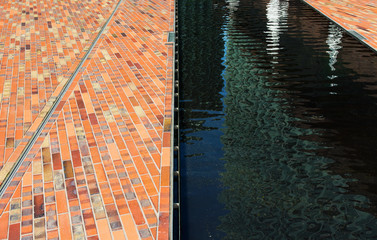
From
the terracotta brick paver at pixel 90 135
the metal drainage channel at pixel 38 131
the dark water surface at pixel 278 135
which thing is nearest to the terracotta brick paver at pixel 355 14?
the dark water surface at pixel 278 135

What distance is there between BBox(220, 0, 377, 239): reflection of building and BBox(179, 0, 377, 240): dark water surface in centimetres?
1

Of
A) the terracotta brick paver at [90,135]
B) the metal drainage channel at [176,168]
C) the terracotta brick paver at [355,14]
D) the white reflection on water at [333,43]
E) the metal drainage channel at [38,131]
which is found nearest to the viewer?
the terracotta brick paver at [90,135]

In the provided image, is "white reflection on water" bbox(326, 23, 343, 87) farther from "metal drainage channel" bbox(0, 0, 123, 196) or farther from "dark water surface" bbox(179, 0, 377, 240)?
"metal drainage channel" bbox(0, 0, 123, 196)

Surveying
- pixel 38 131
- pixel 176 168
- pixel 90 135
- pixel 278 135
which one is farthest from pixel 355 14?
pixel 38 131

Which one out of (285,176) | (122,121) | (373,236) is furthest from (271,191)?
(122,121)

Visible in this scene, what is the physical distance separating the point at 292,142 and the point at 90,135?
254 centimetres

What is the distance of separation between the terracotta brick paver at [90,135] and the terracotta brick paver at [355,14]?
14.7ft

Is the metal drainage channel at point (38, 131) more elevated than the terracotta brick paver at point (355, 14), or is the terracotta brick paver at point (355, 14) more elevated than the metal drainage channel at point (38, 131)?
the terracotta brick paver at point (355, 14)

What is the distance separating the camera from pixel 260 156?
4645mm

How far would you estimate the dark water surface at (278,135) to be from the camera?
148 inches

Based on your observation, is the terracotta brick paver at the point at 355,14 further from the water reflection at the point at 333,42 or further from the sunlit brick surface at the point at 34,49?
the sunlit brick surface at the point at 34,49

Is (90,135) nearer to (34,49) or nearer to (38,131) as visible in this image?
(38,131)

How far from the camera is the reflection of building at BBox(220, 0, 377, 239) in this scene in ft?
12.2

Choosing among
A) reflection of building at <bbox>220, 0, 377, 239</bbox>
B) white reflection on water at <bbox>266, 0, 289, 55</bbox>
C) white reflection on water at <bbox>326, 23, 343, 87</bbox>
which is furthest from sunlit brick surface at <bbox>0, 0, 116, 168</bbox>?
white reflection on water at <bbox>326, 23, 343, 87</bbox>
